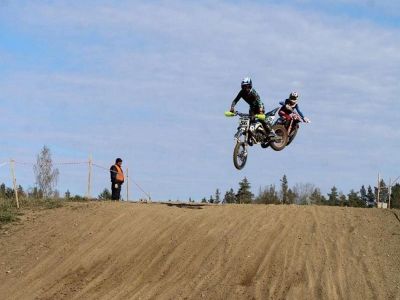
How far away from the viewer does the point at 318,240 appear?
46.1ft

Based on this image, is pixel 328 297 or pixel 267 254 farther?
pixel 267 254

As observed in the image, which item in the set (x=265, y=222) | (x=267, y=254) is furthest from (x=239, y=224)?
(x=267, y=254)

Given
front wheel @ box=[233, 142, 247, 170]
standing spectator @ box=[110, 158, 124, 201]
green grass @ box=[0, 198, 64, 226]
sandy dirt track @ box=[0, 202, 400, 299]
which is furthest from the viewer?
standing spectator @ box=[110, 158, 124, 201]

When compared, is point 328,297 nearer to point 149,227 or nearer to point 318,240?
point 318,240

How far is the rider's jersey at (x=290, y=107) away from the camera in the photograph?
18.4 m

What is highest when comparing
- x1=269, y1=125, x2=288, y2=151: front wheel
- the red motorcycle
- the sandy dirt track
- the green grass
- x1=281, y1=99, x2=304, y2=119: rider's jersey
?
x1=281, y1=99, x2=304, y2=119: rider's jersey

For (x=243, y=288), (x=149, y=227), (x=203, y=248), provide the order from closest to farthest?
(x=243, y=288), (x=203, y=248), (x=149, y=227)

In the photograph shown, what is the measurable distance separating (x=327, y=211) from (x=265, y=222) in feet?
6.53

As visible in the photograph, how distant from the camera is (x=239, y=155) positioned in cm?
1633

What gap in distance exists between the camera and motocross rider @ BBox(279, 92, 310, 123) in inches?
723

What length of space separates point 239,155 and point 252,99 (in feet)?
5.14

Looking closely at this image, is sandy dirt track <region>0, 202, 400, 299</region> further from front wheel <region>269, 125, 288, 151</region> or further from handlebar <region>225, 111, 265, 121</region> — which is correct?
handlebar <region>225, 111, 265, 121</region>

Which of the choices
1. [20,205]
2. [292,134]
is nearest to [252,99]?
[292,134]

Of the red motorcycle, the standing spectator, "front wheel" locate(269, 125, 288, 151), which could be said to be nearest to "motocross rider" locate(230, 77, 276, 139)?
"front wheel" locate(269, 125, 288, 151)
